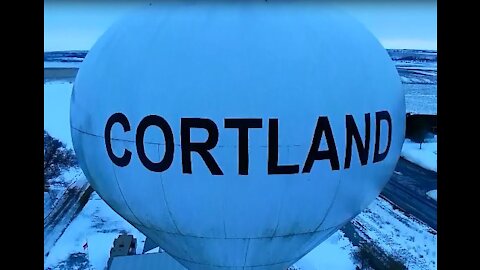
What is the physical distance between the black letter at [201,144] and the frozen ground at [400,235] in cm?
825

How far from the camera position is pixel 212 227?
490 cm

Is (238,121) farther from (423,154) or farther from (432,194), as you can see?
(423,154)

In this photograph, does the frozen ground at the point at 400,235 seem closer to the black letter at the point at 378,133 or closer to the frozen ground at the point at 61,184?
the black letter at the point at 378,133

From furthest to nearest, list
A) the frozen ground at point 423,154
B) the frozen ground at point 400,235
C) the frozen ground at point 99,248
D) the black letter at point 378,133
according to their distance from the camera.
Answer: the frozen ground at point 423,154, the frozen ground at point 400,235, the frozen ground at point 99,248, the black letter at point 378,133

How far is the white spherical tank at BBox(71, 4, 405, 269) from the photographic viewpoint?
4.50 m

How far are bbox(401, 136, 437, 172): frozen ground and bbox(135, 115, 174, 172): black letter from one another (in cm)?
1405

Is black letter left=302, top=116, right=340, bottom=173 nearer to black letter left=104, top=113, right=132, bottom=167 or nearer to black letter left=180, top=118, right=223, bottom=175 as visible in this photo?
black letter left=180, top=118, right=223, bottom=175

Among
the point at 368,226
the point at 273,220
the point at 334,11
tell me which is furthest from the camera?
the point at 368,226

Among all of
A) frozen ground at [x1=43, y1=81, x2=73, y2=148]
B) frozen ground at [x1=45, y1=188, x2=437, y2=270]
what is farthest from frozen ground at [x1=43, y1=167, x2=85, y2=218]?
frozen ground at [x1=43, y1=81, x2=73, y2=148]

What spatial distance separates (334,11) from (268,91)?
1.26 metres

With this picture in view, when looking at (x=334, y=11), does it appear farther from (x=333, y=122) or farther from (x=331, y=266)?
(x=331, y=266)

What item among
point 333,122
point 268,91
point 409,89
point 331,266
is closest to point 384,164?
point 333,122

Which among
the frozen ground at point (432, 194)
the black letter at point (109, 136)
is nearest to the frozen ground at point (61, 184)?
the frozen ground at point (432, 194)

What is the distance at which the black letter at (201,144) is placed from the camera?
4461 mm
